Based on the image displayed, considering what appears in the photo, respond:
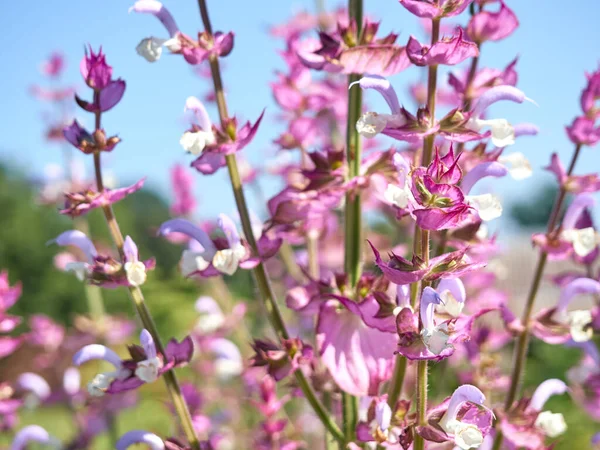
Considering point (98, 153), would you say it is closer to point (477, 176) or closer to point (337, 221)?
point (477, 176)

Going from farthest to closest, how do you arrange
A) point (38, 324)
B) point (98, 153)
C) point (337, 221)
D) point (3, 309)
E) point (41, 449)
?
point (38, 324), point (41, 449), point (337, 221), point (3, 309), point (98, 153)

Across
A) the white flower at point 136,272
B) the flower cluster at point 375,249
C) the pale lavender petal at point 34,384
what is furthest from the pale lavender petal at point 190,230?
the pale lavender petal at point 34,384

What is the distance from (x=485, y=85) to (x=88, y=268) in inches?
29.4

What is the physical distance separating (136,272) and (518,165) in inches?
25.0

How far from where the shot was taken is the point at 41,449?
283cm

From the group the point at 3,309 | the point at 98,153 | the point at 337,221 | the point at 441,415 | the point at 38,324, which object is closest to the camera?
the point at 441,415

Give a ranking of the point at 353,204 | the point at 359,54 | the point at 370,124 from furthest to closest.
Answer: the point at 353,204
the point at 359,54
the point at 370,124

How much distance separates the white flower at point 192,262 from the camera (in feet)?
3.83

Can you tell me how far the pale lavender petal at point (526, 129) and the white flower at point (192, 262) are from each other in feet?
1.96

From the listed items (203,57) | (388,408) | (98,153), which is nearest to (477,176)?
(388,408)

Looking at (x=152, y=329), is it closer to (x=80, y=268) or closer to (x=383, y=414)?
(x=80, y=268)

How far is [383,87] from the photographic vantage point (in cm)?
97

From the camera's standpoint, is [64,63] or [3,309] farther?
[64,63]

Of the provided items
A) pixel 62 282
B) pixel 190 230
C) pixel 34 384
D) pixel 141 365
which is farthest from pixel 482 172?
pixel 62 282
